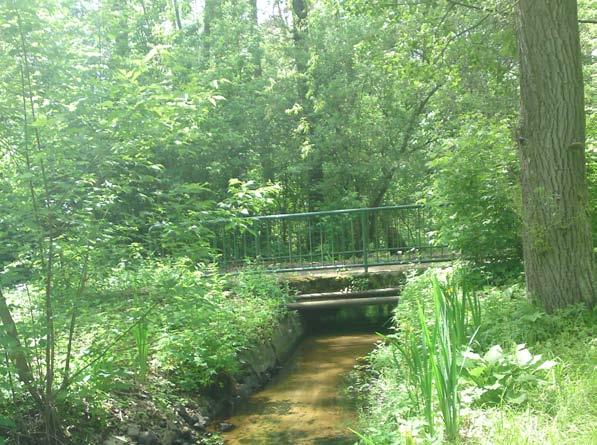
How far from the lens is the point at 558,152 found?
496cm

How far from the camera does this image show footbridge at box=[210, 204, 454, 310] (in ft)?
32.2

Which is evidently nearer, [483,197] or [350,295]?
[483,197]

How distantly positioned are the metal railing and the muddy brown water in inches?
74.3

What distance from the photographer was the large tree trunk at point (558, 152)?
16.3ft

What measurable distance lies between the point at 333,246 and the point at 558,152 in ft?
18.6

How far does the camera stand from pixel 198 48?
49.3ft

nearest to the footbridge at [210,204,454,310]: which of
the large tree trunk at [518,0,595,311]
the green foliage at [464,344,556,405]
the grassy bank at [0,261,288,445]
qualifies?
the grassy bank at [0,261,288,445]

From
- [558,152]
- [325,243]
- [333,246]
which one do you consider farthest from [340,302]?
[558,152]

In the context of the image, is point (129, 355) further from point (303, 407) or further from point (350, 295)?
point (350, 295)

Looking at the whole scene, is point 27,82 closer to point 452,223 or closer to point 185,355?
point 185,355

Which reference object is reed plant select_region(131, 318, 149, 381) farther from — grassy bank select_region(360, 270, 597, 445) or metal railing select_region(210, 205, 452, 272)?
metal railing select_region(210, 205, 452, 272)

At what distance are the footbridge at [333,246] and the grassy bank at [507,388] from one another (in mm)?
4688

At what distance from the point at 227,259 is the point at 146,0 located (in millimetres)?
7877

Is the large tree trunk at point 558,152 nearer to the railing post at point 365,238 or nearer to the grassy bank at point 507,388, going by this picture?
the grassy bank at point 507,388
